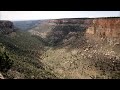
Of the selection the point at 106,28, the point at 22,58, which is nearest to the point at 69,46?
the point at 106,28

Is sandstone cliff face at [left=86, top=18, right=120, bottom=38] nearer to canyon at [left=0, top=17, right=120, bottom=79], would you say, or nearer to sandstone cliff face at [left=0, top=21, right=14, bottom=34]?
canyon at [left=0, top=17, right=120, bottom=79]

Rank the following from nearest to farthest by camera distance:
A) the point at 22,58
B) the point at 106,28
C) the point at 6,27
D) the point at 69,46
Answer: the point at 22,58 < the point at 6,27 < the point at 69,46 < the point at 106,28

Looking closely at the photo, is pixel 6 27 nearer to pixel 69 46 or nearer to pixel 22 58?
pixel 69 46

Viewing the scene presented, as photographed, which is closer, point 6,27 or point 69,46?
point 6,27

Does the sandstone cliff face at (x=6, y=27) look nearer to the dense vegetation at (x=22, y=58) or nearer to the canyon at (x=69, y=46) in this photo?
the canyon at (x=69, y=46)

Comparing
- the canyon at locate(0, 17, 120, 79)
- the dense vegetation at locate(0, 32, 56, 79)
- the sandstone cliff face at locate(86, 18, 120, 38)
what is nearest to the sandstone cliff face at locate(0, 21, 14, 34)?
the canyon at locate(0, 17, 120, 79)

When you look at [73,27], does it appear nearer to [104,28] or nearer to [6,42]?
[104,28]

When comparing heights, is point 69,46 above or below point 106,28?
below

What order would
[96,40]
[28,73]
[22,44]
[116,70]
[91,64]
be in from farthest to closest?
[96,40], [22,44], [91,64], [116,70], [28,73]
